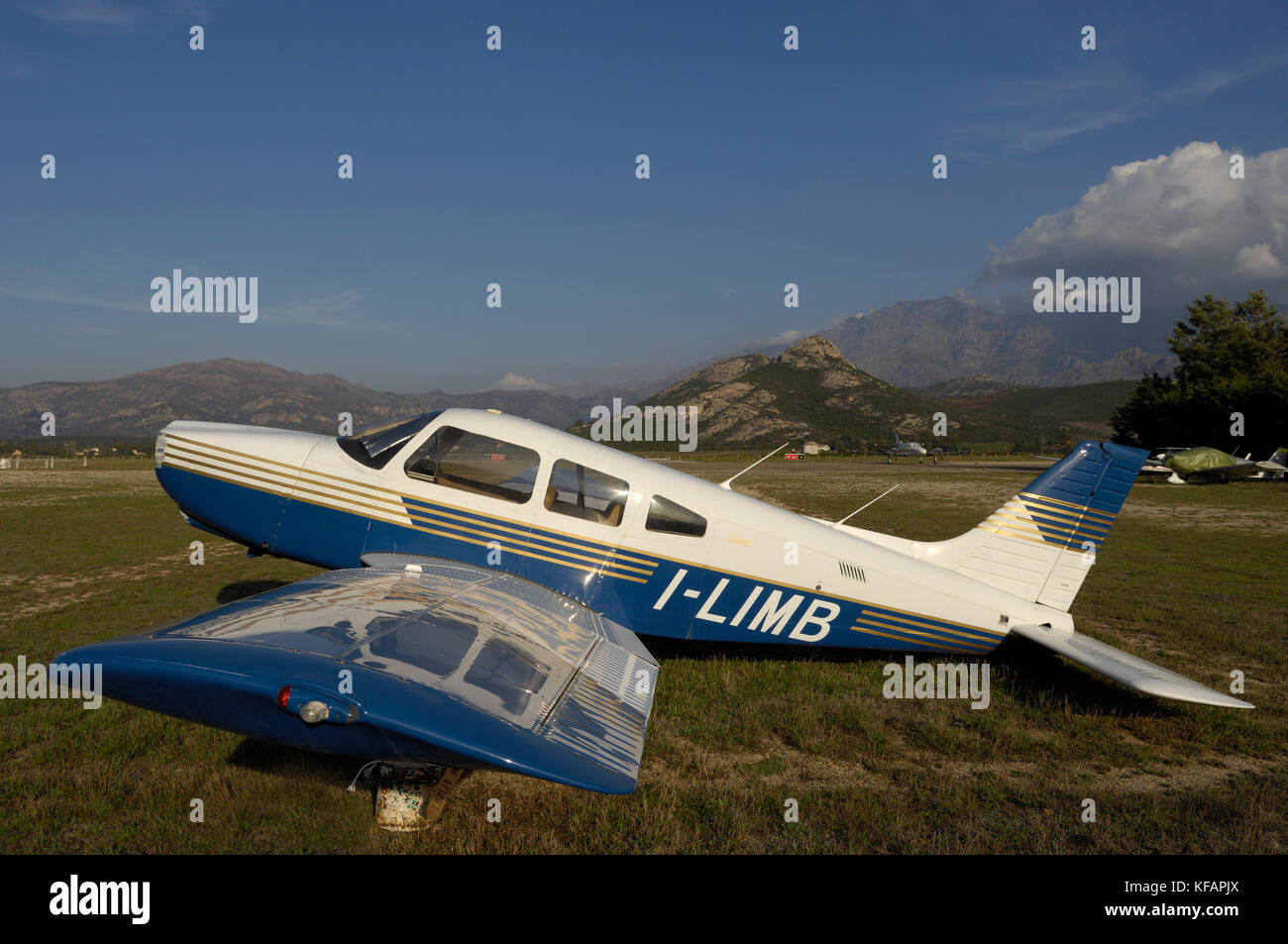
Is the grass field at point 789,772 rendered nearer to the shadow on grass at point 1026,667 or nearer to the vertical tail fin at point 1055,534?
the shadow on grass at point 1026,667

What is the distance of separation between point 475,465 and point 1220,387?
52840mm

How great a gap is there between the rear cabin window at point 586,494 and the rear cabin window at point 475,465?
195 mm

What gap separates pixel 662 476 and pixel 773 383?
155276 mm

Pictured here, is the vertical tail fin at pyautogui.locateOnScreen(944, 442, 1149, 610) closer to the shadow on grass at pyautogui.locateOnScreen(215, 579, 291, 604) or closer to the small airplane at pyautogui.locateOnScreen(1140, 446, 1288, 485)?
the shadow on grass at pyautogui.locateOnScreen(215, 579, 291, 604)

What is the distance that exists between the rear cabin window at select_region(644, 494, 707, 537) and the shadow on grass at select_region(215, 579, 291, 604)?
580cm

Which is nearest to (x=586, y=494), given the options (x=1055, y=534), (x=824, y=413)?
(x=1055, y=534)

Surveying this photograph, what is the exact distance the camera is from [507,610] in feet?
13.5

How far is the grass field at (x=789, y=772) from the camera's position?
3455 millimetres

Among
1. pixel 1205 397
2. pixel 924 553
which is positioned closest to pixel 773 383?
pixel 1205 397

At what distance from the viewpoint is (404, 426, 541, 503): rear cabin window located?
16.8 ft

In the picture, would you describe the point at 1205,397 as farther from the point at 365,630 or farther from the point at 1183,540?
the point at 365,630

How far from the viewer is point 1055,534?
576 centimetres

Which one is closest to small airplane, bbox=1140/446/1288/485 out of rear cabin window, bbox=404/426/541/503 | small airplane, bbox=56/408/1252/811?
small airplane, bbox=56/408/1252/811

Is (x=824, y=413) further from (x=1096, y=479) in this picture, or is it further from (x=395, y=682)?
(x=395, y=682)
